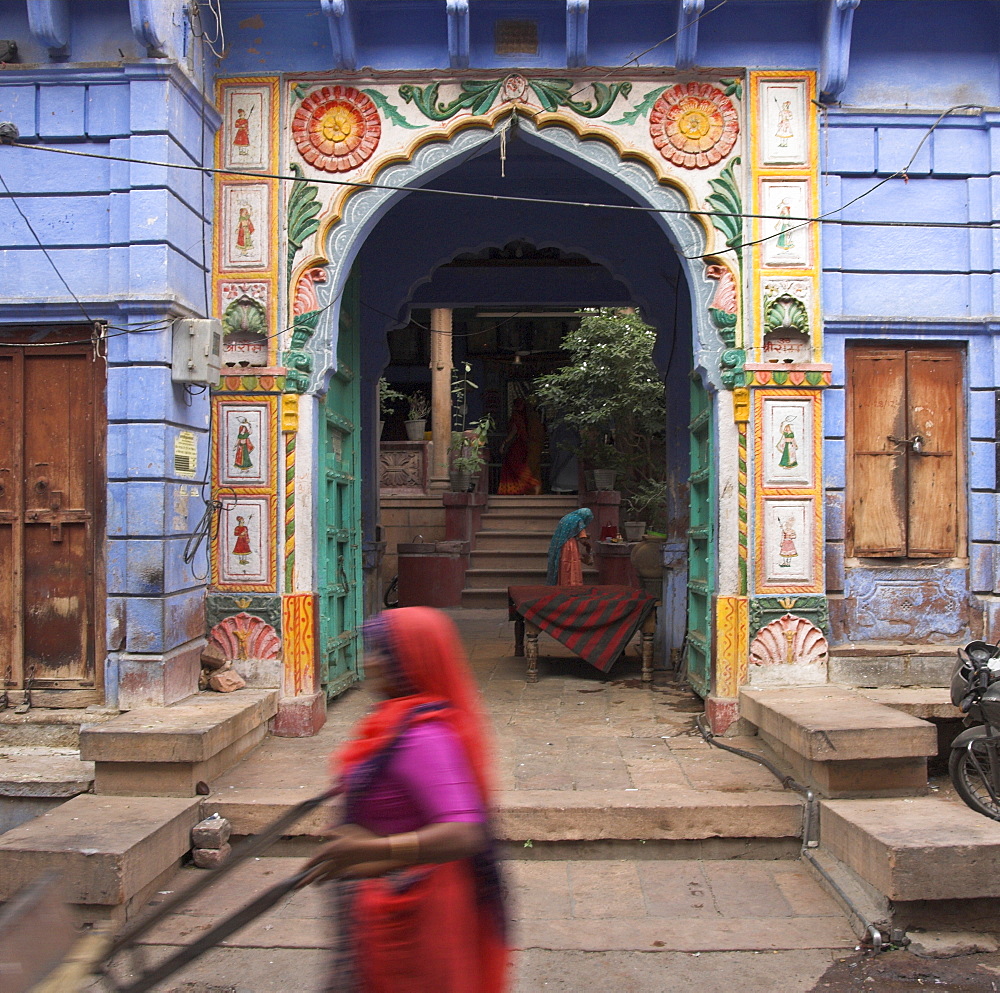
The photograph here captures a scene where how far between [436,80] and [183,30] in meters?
1.57

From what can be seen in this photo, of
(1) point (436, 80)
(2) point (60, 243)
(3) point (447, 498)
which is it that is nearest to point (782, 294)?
(1) point (436, 80)

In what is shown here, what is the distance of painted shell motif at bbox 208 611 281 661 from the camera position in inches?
245

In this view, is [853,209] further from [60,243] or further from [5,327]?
[5,327]

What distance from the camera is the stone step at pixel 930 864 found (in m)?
3.95

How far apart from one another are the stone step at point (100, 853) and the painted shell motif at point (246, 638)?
159 centimetres

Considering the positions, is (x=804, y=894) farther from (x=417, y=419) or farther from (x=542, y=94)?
(x=417, y=419)

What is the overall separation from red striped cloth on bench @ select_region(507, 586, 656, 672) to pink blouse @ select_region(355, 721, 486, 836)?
18.9 ft

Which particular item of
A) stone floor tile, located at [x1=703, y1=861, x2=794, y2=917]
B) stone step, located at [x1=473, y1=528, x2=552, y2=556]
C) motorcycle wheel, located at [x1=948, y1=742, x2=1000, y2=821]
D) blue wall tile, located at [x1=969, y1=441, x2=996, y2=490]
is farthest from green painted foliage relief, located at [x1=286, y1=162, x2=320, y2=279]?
stone step, located at [x1=473, y1=528, x2=552, y2=556]

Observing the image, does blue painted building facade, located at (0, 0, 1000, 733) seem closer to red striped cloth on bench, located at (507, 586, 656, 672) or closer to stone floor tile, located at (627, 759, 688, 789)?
stone floor tile, located at (627, 759, 688, 789)

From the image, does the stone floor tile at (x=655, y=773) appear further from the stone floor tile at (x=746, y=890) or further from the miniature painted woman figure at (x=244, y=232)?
the miniature painted woman figure at (x=244, y=232)

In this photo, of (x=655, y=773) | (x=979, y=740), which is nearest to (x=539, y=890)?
(x=655, y=773)

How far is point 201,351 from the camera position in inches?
224

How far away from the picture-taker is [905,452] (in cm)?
630

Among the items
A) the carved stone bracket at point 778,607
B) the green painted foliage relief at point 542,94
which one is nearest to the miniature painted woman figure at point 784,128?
the green painted foliage relief at point 542,94
